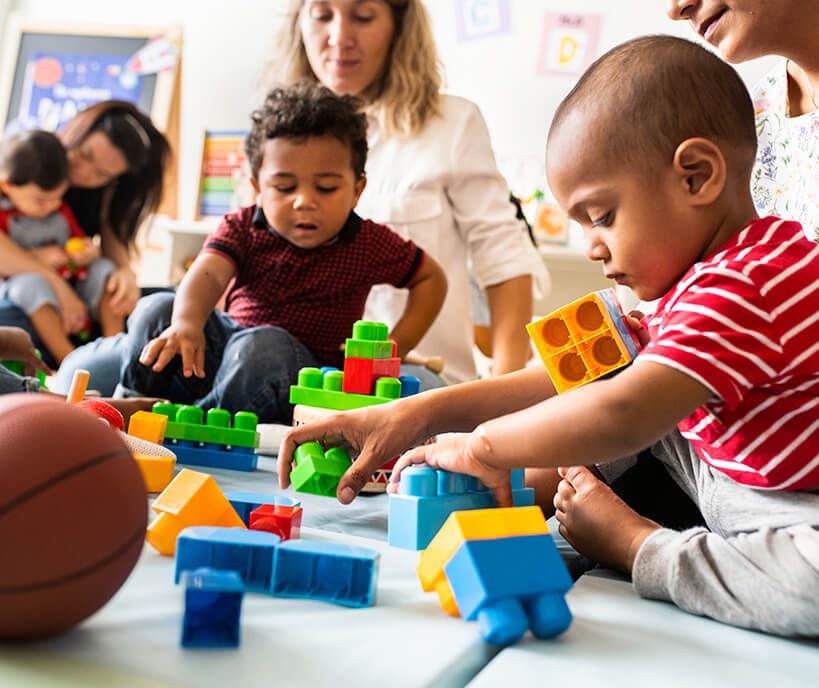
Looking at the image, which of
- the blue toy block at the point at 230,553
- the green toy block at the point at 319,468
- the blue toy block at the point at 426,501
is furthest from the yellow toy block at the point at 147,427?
the blue toy block at the point at 230,553

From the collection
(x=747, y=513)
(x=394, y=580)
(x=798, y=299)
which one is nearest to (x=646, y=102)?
(x=798, y=299)

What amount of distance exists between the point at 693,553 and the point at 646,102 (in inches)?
16.1

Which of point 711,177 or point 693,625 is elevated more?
point 711,177

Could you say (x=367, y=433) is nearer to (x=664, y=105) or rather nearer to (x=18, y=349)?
(x=664, y=105)

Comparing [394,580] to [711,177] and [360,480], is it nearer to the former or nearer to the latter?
[360,480]

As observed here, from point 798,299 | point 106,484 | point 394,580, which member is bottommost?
point 394,580

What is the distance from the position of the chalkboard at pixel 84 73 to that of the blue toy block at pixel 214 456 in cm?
250

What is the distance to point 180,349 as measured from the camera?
154 cm

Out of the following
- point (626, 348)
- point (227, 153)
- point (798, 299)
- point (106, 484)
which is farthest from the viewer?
point (227, 153)

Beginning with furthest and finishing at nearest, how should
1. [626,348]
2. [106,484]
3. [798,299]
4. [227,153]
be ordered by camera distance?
[227,153], [626,348], [798,299], [106,484]

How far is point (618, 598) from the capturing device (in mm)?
827

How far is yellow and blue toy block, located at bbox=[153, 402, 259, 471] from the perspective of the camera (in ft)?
4.48

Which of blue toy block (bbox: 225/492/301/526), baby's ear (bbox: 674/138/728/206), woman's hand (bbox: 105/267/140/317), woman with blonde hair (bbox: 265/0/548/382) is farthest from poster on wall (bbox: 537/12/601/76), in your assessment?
blue toy block (bbox: 225/492/301/526)

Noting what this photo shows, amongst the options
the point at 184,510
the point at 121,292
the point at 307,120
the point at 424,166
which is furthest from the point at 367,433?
the point at 121,292
